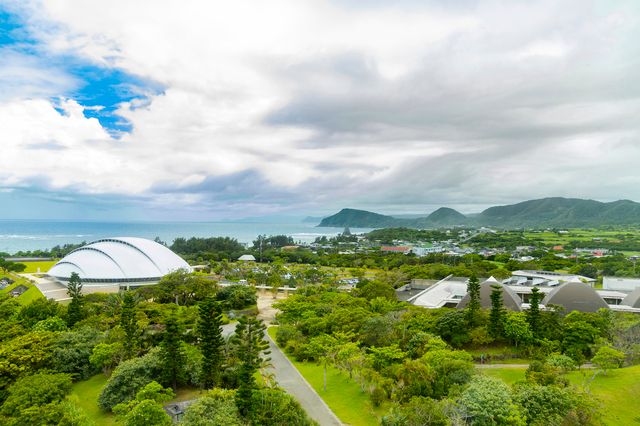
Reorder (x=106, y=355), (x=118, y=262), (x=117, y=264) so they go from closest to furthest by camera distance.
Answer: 1. (x=106, y=355)
2. (x=117, y=264)
3. (x=118, y=262)

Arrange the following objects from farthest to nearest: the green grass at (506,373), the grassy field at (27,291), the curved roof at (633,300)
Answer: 1. the grassy field at (27,291)
2. the curved roof at (633,300)
3. the green grass at (506,373)

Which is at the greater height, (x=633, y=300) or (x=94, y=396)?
(x=633, y=300)

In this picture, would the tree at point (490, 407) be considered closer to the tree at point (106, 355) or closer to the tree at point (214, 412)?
the tree at point (214, 412)

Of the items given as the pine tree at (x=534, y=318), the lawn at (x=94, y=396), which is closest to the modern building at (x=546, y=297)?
the pine tree at (x=534, y=318)

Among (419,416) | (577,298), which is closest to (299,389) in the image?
(419,416)

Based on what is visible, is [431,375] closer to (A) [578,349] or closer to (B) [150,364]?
(A) [578,349]

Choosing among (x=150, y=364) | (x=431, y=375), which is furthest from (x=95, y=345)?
(x=431, y=375)

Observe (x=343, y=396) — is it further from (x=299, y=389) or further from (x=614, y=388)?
(x=614, y=388)
